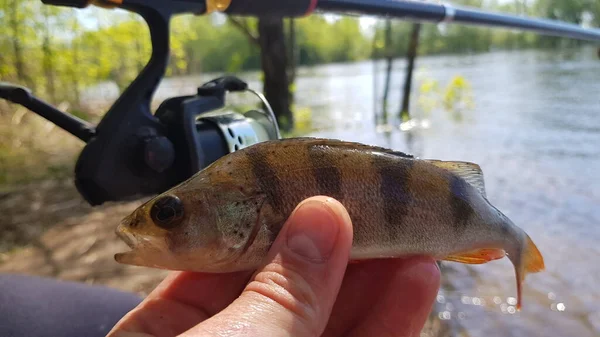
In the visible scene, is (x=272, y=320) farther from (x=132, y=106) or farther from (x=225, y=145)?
(x=132, y=106)

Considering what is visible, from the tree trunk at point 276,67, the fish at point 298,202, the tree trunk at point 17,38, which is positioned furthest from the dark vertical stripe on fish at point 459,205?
the tree trunk at point 17,38

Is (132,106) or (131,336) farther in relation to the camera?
(132,106)

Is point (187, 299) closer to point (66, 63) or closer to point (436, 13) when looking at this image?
Answer: point (436, 13)

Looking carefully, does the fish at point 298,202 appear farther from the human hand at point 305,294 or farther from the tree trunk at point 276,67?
the tree trunk at point 276,67

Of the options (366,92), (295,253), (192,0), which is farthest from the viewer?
(366,92)

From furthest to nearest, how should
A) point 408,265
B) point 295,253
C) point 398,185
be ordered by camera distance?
1. point 408,265
2. point 398,185
3. point 295,253

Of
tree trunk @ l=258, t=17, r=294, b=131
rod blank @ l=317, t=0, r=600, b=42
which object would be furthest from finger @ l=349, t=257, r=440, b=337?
tree trunk @ l=258, t=17, r=294, b=131

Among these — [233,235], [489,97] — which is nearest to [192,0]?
[233,235]
